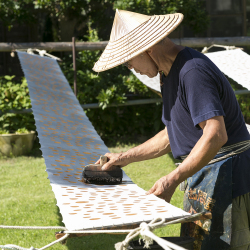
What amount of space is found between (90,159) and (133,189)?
79 cm

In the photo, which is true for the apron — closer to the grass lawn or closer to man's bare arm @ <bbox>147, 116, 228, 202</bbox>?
man's bare arm @ <bbox>147, 116, 228, 202</bbox>

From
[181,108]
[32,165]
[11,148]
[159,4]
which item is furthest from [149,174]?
[181,108]

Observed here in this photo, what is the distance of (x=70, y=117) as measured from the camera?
3.66 m

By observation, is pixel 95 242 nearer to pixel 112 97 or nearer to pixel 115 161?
pixel 115 161

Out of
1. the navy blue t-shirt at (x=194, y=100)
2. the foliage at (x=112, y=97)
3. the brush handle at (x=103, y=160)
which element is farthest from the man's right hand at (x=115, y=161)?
the foliage at (x=112, y=97)

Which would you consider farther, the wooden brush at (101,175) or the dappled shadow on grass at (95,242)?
the dappled shadow on grass at (95,242)

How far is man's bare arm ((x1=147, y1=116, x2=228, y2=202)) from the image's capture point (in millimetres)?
1552

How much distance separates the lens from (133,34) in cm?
180

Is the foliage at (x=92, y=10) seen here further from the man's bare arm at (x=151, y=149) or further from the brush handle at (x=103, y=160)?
the brush handle at (x=103, y=160)

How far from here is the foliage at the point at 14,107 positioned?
5.84 meters

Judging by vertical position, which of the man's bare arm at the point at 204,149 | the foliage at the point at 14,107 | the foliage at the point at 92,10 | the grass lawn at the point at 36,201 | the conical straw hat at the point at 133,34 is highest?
the foliage at the point at 92,10

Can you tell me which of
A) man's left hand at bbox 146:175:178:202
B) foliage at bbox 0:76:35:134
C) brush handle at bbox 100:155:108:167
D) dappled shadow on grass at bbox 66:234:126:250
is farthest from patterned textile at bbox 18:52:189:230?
foliage at bbox 0:76:35:134

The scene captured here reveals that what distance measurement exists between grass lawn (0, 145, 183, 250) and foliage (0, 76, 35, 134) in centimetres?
52

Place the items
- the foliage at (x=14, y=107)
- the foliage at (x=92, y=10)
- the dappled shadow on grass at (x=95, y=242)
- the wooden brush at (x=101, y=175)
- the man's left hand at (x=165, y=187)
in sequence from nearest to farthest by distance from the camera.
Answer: the man's left hand at (x=165, y=187)
the wooden brush at (x=101, y=175)
the dappled shadow on grass at (x=95, y=242)
the foliage at (x=14, y=107)
the foliage at (x=92, y=10)
